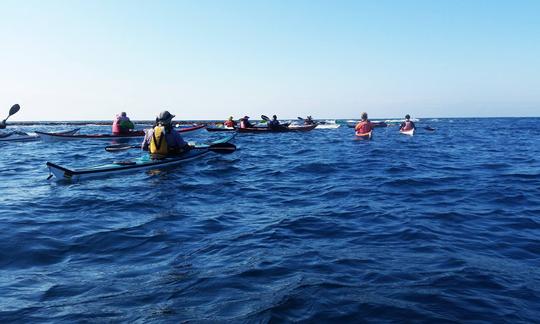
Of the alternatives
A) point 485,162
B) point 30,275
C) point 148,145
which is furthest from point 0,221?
point 485,162

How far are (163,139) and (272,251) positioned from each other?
8.96 meters

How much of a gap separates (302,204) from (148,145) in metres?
7.42

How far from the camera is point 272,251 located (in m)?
5.25

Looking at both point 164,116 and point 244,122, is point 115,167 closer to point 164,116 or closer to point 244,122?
point 164,116

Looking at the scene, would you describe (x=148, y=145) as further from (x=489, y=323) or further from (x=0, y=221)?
(x=489, y=323)

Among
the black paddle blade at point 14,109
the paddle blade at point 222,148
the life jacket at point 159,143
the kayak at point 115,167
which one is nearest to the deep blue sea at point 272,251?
the kayak at point 115,167

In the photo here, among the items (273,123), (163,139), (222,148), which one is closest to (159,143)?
(163,139)

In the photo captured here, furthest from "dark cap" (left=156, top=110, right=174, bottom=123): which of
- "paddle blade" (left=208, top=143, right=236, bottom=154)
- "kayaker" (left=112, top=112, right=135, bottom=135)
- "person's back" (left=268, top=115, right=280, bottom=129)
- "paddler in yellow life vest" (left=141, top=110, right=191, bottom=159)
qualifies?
"person's back" (left=268, top=115, right=280, bottom=129)

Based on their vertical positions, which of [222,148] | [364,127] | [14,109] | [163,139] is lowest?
[222,148]

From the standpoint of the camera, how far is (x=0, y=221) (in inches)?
269

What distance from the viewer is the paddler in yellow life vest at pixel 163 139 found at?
42.6 ft

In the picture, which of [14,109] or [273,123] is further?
[273,123]

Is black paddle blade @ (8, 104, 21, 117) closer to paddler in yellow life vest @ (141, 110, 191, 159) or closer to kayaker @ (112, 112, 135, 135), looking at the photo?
kayaker @ (112, 112, 135, 135)

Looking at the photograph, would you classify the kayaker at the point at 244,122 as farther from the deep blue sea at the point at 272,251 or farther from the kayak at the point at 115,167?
the deep blue sea at the point at 272,251
